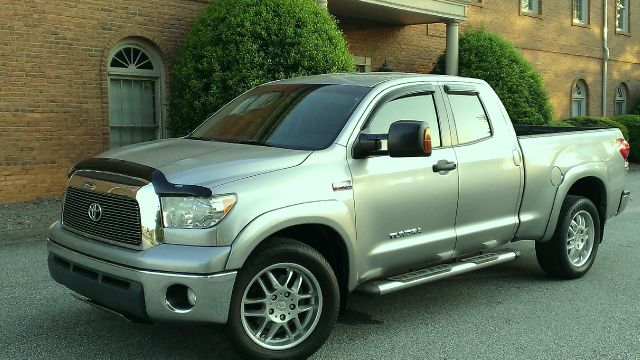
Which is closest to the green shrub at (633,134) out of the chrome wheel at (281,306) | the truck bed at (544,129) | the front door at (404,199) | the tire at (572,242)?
the truck bed at (544,129)

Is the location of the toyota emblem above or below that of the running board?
above

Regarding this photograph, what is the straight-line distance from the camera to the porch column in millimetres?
17203

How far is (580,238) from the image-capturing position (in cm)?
645

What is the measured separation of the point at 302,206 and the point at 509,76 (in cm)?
1386

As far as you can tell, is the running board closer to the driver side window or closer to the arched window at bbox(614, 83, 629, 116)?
the driver side window

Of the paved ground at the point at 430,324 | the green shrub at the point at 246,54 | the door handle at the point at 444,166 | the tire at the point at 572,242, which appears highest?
the green shrub at the point at 246,54

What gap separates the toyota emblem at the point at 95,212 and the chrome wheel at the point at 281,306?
103 centimetres

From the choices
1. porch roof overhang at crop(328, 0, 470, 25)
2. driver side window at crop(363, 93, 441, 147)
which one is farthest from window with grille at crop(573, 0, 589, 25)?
driver side window at crop(363, 93, 441, 147)

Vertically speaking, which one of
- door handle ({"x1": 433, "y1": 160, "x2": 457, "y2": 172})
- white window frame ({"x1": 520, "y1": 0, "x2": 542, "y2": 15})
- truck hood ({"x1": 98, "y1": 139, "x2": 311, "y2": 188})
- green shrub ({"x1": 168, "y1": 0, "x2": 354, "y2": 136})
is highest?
white window frame ({"x1": 520, "y1": 0, "x2": 542, "y2": 15})

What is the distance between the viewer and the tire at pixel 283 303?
386 cm

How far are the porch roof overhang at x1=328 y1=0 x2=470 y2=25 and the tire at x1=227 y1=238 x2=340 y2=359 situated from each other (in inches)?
451

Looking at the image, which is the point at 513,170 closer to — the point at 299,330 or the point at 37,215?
the point at 299,330

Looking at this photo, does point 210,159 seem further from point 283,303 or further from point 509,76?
point 509,76

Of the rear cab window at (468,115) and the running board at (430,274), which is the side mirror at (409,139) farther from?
the rear cab window at (468,115)
